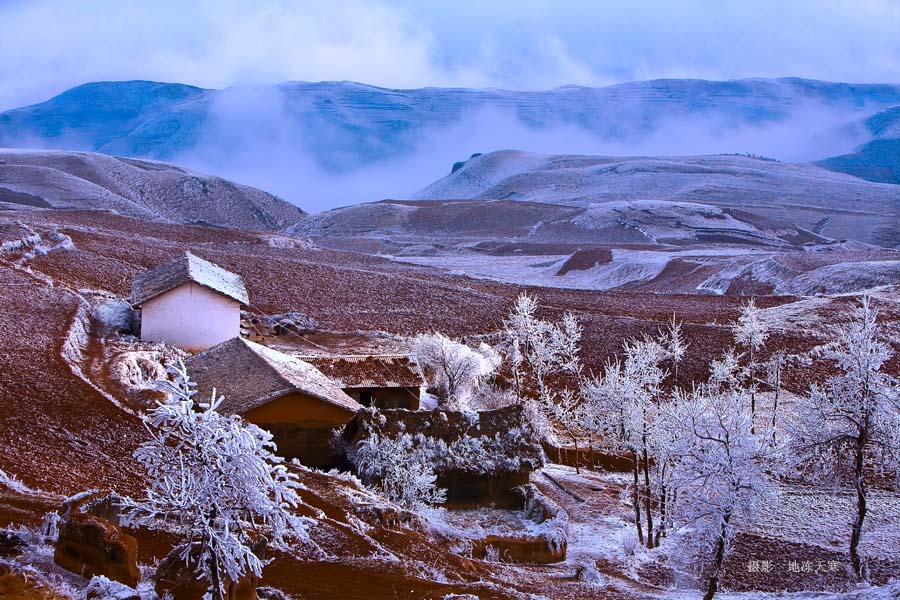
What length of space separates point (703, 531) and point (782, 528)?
4977 mm

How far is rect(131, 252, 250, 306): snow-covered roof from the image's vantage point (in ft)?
96.6

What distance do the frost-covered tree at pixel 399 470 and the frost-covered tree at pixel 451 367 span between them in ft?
20.9

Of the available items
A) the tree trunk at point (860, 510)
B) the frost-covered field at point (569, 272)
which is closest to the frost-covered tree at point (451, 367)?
the tree trunk at point (860, 510)

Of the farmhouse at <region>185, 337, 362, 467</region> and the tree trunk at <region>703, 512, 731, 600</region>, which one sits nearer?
the tree trunk at <region>703, 512, 731, 600</region>

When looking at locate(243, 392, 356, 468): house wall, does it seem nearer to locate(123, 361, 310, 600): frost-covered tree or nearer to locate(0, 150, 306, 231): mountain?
locate(123, 361, 310, 600): frost-covered tree

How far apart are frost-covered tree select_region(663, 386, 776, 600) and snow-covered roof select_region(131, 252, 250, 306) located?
724 inches

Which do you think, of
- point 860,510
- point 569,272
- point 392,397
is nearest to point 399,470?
point 392,397

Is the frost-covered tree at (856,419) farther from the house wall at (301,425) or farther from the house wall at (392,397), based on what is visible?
the house wall at (392,397)

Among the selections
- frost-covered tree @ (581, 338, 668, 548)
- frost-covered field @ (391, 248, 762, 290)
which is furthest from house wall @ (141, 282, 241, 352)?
frost-covered field @ (391, 248, 762, 290)

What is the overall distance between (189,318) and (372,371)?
7.65 m

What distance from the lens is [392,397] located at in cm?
2511

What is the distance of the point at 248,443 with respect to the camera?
9305 millimetres

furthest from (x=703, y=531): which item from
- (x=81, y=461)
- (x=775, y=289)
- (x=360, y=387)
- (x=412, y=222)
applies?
(x=412, y=222)

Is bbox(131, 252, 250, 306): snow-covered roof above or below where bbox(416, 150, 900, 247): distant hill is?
below
